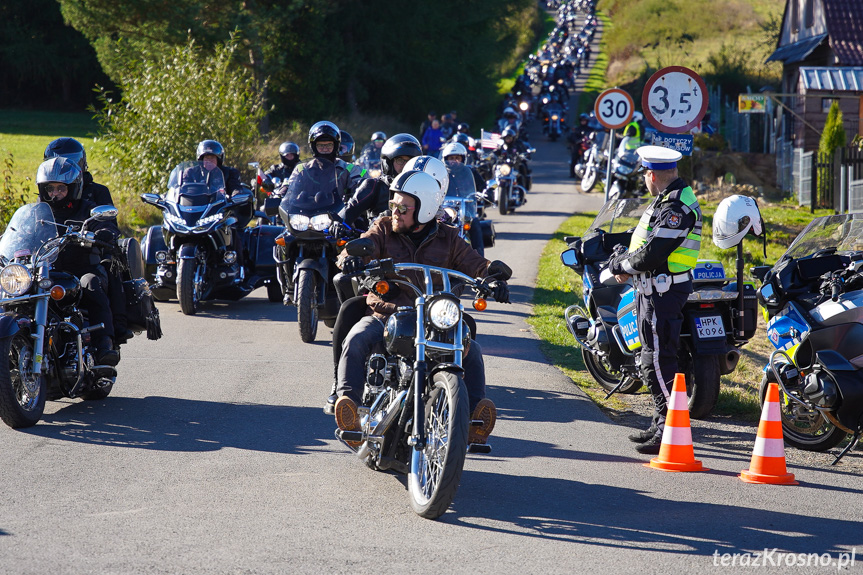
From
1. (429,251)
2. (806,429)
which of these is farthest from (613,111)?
(429,251)

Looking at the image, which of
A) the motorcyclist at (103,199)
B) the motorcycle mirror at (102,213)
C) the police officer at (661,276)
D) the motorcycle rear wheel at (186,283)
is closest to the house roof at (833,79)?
the motorcycle rear wheel at (186,283)

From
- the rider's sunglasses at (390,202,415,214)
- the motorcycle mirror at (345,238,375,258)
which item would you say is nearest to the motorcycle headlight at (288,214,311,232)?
the rider's sunglasses at (390,202,415,214)

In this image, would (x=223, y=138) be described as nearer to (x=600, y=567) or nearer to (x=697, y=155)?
(x=697, y=155)

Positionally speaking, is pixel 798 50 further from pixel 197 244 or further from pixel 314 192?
pixel 314 192

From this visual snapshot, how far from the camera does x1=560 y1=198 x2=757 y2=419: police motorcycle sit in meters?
7.13

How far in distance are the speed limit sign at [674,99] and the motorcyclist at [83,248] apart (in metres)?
6.55

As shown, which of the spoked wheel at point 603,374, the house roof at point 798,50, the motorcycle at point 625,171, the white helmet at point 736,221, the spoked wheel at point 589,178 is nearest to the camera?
the white helmet at point 736,221

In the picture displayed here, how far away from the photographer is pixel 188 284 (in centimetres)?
1147

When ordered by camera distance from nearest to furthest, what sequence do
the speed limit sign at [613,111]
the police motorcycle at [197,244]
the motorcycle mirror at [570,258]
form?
the motorcycle mirror at [570,258] → the police motorcycle at [197,244] → the speed limit sign at [613,111]

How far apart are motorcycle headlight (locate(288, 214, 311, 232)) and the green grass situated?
267cm

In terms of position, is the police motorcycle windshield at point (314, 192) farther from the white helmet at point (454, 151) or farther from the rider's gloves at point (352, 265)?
the rider's gloves at point (352, 265)

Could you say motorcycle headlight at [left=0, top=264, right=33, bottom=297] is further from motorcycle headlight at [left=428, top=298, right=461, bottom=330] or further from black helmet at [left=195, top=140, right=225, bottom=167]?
black helmet at [left=195, top=140, right=225, bottom=167]

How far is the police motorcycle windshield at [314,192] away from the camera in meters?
10.4

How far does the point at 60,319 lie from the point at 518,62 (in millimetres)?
94329
